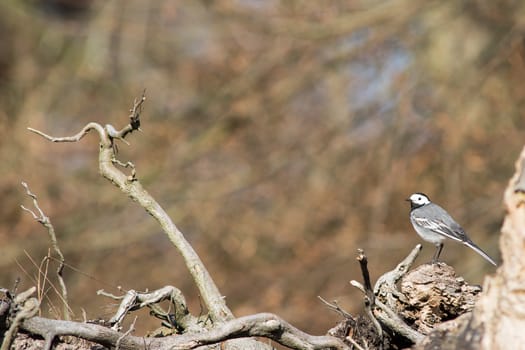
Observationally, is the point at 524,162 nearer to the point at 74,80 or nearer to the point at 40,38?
the point at 74,80

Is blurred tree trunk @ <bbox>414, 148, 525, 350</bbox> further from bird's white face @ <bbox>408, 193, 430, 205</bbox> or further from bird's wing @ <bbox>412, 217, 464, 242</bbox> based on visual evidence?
bird's white face @ <bbox>408, 193, 430, 205</bbox>

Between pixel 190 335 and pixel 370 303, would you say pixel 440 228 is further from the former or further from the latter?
pixel 190 335

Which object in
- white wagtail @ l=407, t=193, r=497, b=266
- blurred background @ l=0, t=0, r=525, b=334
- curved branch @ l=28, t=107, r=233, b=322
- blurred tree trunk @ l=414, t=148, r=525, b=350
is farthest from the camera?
blurred background @ l=0, t=0, r=525, b=334

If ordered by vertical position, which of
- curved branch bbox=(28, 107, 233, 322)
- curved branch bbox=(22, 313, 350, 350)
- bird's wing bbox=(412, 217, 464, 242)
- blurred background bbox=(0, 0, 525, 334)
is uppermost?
blurred background bbox=(0, 0, 525, 334)

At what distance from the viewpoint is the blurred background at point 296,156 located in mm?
9664

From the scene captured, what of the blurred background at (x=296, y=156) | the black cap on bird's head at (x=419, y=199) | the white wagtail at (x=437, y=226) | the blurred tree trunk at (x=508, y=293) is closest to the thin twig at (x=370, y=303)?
the blurred tree trunk at (x=508, y=293)

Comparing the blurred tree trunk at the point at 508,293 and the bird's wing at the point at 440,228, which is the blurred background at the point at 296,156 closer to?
the bird's wing at the point at 440,228

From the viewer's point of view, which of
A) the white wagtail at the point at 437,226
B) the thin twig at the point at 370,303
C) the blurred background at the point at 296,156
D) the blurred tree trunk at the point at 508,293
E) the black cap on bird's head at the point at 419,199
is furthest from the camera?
the blurred background at the point at 296,156

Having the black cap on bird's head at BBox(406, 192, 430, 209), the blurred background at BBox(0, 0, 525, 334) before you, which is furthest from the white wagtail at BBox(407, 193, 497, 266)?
the blurred background at BBox(0, 0, 525, 334)

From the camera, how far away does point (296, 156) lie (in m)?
10.9

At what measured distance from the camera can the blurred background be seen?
9664 millimetres

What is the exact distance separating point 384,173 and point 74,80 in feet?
17.5

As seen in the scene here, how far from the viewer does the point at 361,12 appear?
377 inches

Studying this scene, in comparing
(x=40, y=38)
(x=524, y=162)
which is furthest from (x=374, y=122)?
(x=524, y=162)
